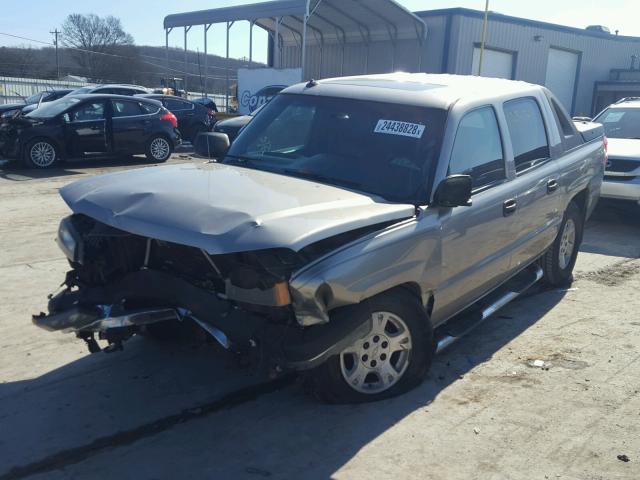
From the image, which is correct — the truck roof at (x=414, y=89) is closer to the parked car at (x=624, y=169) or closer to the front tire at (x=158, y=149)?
the parked car at (x=624, y=169)

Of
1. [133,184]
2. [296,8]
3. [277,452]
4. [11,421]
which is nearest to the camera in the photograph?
[277,452]

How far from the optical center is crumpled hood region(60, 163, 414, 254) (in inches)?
121

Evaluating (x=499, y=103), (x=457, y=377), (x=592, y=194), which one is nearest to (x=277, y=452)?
(x=457, y=377)

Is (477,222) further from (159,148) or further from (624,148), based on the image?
(159,148)

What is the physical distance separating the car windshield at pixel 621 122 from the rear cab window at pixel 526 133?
5547 millimetres

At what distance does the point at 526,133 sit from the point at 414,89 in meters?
1.28

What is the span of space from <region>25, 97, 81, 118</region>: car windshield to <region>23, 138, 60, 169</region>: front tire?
625 millimetres

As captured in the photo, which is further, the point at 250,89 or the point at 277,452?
the point at 250,89

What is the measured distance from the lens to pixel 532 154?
5.25 m

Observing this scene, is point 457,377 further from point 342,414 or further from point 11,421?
point 11,421

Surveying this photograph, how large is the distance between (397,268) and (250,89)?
2420 cm

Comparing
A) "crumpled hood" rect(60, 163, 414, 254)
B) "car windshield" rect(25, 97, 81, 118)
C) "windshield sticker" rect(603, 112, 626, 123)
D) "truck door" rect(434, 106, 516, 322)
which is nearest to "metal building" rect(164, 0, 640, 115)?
"car windshield" rect(25, 97, 81, 118)

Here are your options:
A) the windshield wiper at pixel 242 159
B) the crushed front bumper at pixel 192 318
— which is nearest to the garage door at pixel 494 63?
the windshield wiper at pixel 242 159

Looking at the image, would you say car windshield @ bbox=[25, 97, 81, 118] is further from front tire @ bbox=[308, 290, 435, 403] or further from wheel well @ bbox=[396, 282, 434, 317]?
front tire @ bbox=[308, 290, 435, 403]
